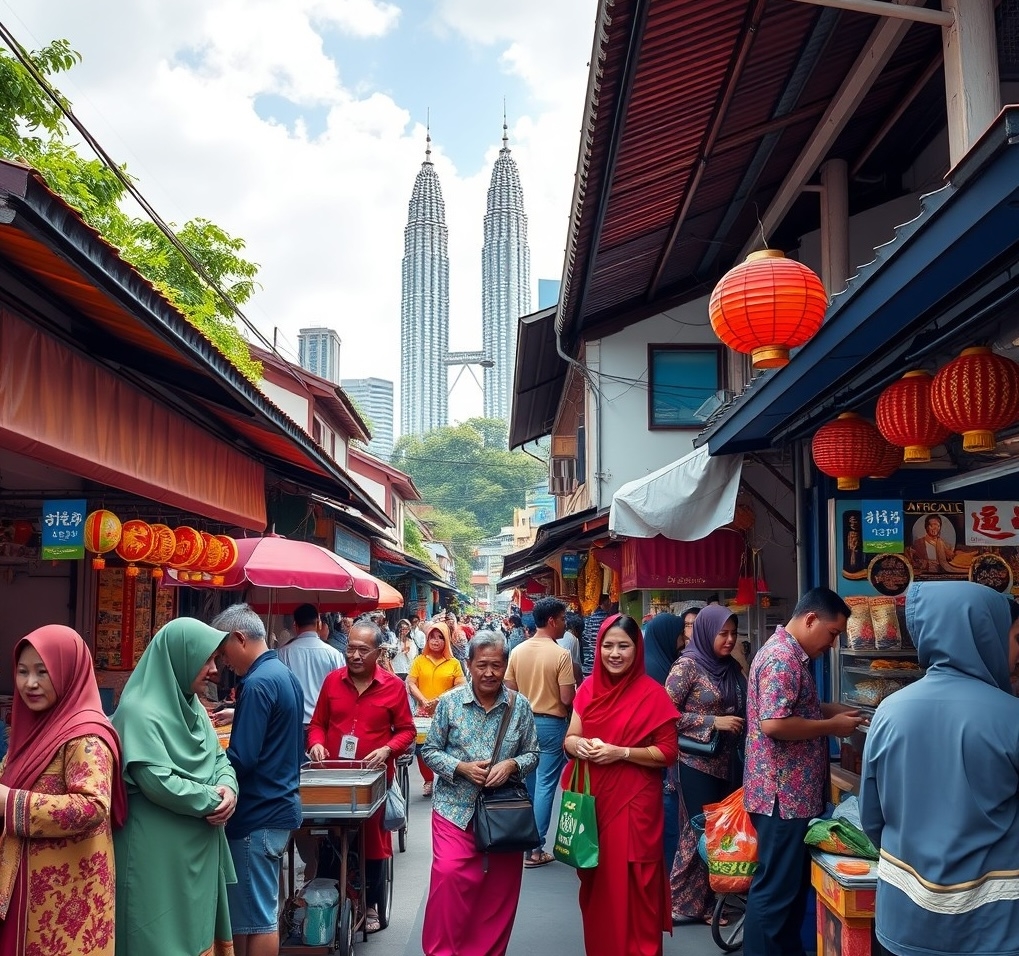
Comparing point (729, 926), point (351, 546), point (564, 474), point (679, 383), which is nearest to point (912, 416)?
point (729, 926)

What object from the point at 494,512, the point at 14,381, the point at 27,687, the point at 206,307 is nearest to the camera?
the point at 27,687

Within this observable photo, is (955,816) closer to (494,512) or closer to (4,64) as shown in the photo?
(4,64)

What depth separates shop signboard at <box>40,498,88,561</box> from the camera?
7.92 meters

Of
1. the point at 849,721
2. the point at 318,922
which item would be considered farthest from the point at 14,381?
the point at 849,721

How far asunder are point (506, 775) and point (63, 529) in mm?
4463

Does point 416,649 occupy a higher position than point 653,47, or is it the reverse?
point 653,47

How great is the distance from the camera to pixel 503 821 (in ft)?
16.8

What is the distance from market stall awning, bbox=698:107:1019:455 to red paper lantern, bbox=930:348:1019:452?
8.5 inches

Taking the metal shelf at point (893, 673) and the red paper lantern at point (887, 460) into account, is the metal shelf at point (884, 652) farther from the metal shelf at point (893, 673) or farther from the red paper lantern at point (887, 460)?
the red paper lantern at point (887, 460)

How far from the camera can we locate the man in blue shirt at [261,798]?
493cm

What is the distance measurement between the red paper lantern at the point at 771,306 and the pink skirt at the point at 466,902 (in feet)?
10.2

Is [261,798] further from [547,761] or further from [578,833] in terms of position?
[547,761]

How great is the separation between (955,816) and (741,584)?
757cm

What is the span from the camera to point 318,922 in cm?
583
